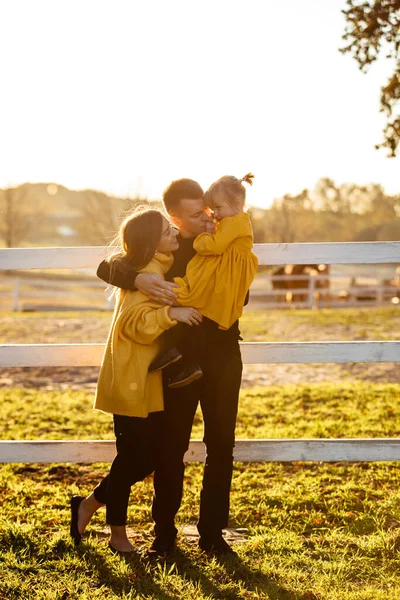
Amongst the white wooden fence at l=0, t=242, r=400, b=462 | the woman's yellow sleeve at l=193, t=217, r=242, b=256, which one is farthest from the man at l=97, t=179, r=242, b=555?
the white wooden fence at l=0, t=242, r=400, b=462

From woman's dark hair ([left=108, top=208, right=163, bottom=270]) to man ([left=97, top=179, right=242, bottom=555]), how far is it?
72 millimetres

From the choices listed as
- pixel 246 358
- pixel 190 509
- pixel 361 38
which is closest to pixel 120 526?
pixel 190 509

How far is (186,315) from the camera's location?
3238 millimetres

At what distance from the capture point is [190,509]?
426cm

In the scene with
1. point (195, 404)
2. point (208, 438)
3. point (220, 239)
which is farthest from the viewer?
point (208, 438)

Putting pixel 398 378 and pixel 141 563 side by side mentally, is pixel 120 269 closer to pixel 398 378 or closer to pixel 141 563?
pixel 141 563

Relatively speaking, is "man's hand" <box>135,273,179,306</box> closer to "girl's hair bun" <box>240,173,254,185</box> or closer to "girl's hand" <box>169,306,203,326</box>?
"girl's hand" <box>169,306,203,326</box>

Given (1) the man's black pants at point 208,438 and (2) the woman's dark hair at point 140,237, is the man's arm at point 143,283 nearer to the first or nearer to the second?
(2) the woman's dark hair at point 140,237

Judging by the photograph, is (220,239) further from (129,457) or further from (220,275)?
(129,457)

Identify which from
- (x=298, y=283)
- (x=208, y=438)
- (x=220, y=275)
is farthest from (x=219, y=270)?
(x=298, y=283)

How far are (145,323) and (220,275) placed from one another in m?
0.41

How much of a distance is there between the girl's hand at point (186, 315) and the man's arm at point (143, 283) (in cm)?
5

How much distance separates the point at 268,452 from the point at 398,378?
19.9ft

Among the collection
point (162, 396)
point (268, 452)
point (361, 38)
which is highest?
point (361, 38)
